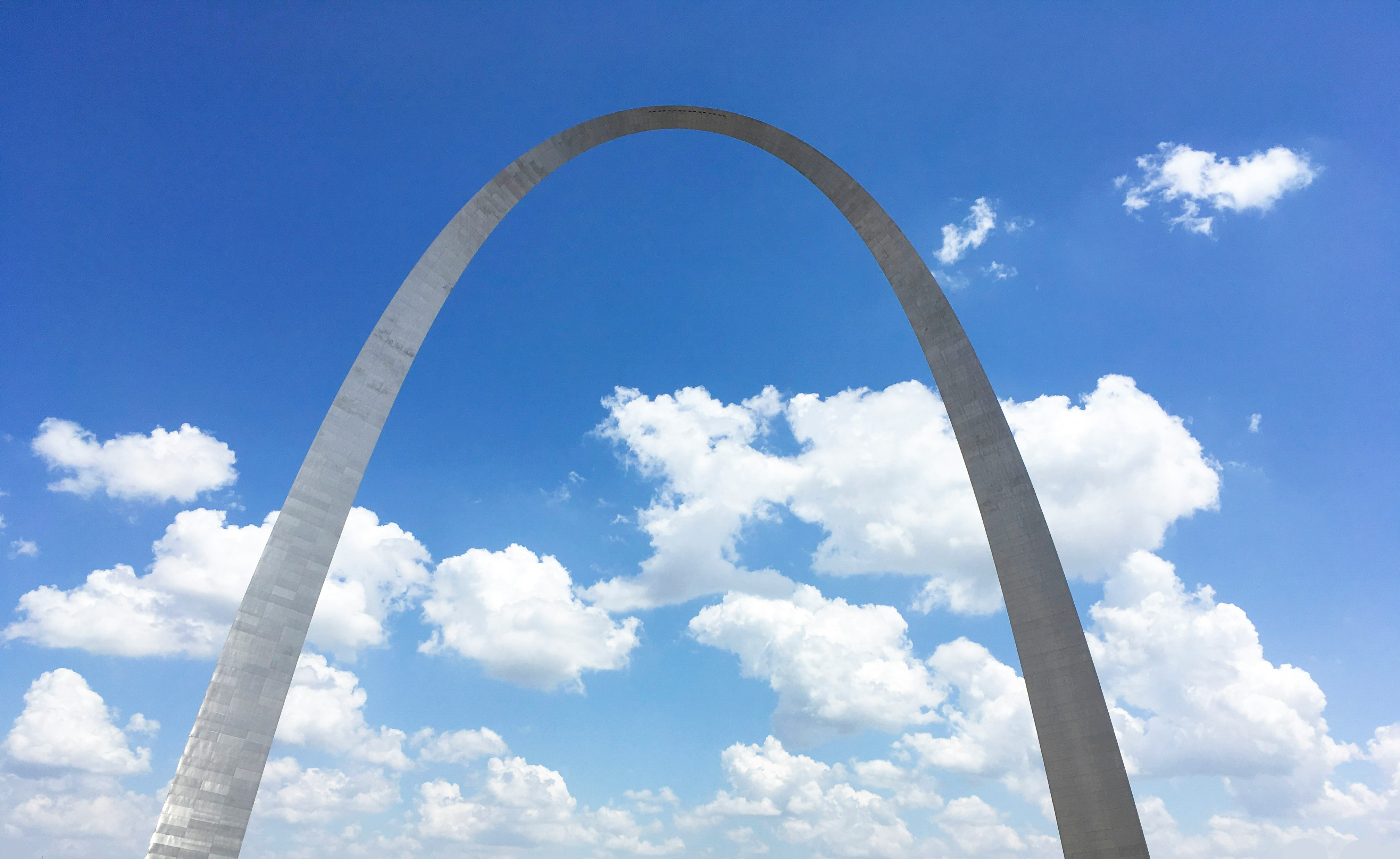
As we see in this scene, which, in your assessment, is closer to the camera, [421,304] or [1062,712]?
[1062,712]

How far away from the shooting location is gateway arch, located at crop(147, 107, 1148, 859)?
20.5 meters

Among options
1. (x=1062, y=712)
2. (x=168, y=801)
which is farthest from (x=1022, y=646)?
(x=168, y=801)

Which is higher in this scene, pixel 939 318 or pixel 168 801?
pixel 939 318

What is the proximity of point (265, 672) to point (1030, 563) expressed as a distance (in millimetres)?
21542

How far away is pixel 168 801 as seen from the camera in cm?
2006

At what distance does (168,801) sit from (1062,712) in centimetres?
2295

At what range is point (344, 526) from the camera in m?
24.7

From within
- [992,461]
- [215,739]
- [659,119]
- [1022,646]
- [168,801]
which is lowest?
[168,801]

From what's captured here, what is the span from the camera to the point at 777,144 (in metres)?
32.2

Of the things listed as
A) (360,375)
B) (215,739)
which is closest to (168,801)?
(215,739)

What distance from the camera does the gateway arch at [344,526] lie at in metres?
20.5

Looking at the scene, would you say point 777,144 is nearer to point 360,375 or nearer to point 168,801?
point 360,375

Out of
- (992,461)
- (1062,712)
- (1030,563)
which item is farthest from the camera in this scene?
(992,461)

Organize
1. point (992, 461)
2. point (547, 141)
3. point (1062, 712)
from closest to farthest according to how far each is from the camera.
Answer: point (1062, 712)
point (992, 461)
point (547, 141)
